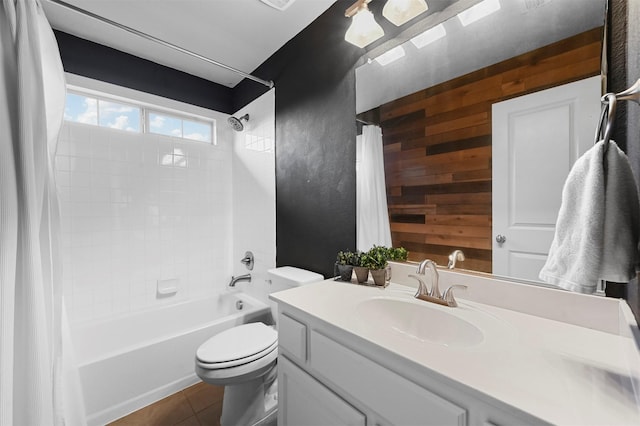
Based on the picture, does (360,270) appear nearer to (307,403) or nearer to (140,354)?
(307,403)

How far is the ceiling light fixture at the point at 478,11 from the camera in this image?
103 centimetres

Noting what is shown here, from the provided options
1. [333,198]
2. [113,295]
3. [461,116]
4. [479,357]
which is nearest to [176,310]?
[113,295]

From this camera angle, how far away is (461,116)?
1083 millimetres

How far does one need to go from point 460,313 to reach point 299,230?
120 cm

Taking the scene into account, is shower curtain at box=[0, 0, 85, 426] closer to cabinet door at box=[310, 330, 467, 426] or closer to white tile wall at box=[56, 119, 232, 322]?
cabinet door at box=[310, 330, 467, 426]

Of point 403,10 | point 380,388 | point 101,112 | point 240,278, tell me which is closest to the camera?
point 380,388

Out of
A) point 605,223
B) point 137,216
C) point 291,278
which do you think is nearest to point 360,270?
point 291,278

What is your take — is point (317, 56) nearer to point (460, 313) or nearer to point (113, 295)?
point (460, 313)

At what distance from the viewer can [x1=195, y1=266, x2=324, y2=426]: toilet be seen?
1307 mm

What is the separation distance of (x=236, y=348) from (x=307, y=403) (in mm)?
610

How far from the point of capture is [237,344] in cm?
145

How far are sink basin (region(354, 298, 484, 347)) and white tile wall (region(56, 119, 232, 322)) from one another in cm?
209

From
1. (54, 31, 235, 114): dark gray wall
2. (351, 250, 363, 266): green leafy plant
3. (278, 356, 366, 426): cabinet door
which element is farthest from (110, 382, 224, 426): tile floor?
(54, 31, 235, 114): dark gray wall

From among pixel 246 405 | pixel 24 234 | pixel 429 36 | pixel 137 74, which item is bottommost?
pixel 246 405
